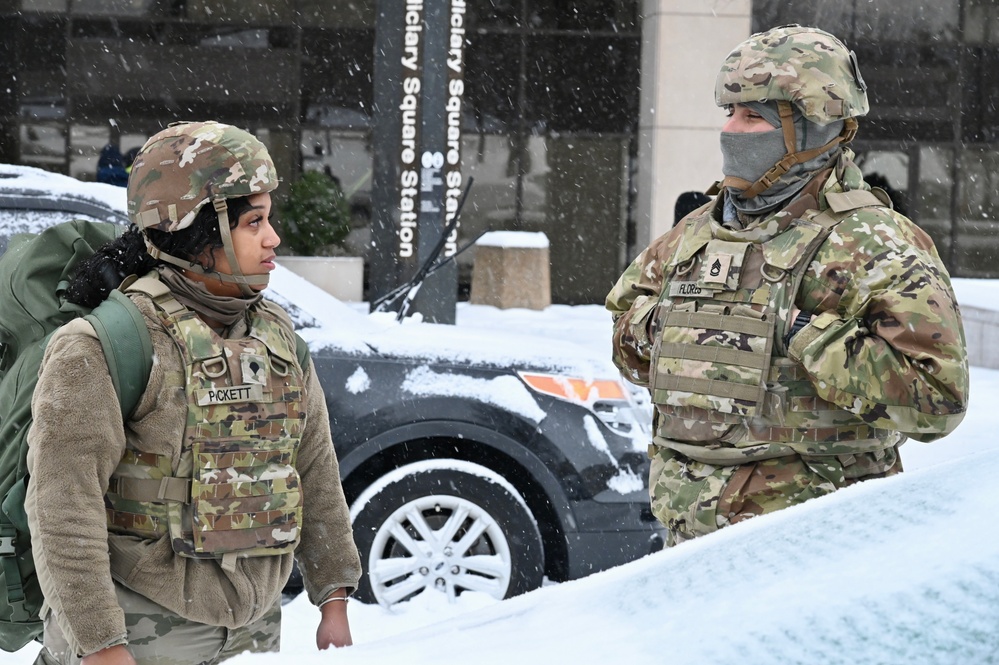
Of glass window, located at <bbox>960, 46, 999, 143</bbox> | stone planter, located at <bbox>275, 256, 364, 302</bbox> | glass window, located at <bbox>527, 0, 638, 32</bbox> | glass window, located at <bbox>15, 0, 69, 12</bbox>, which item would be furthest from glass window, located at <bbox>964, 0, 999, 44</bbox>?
glass window, located at <bbox>15, 0, 69, 12</bbox>

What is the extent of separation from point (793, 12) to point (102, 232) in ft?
49.1

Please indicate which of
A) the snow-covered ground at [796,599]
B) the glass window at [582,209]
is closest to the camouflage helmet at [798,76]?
the snow-covered ground at [796,599]

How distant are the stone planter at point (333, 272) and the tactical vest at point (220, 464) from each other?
487 inches

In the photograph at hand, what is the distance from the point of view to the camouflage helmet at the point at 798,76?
2.64m

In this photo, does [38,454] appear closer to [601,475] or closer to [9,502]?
[9,502]

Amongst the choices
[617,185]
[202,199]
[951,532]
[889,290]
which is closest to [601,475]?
[889,290]

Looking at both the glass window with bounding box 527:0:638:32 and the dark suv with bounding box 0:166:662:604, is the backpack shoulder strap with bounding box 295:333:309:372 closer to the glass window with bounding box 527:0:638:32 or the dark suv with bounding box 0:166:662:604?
the dark suv with bounding box 0:166:662:604

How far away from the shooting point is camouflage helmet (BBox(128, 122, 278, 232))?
7.26ft

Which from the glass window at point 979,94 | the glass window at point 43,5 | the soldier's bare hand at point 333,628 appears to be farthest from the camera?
the glass window at point 979,94

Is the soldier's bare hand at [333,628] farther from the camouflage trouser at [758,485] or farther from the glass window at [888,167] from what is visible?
the glass window at [888,167]

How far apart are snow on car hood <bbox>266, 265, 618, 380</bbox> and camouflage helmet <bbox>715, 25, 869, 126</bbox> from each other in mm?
2302

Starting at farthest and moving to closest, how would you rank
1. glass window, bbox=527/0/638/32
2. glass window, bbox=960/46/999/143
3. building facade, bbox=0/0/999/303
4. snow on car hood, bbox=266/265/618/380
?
glass window, bbox=960/46/999/143, glass window, bbox=527/0/638/32, building facade, bbox=0/0/999/303, snow on car hood, bbox=266/265/618/380

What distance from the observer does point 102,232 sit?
2525mm

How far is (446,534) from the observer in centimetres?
473
